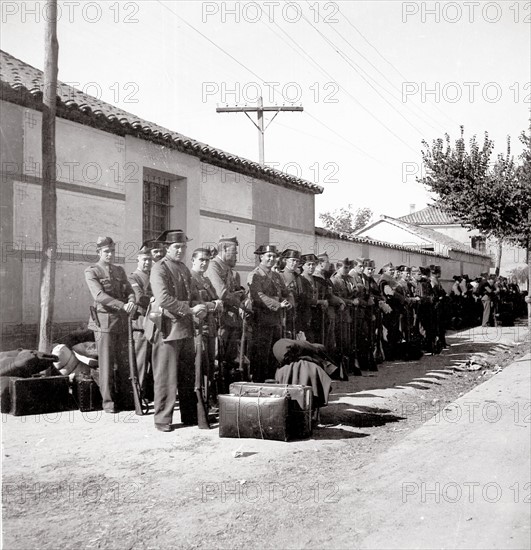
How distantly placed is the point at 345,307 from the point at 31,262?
4.68 metres

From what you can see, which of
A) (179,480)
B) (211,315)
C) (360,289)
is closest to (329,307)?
(360,289)

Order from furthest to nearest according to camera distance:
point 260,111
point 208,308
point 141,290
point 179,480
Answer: point 260,111 < point 141,290 < point 208,308 < point 179,480

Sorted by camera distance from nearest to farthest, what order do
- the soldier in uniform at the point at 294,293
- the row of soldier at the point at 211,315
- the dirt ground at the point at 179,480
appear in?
the dirt ground at the point at 179,480, the row of soldier at the point at 211,315, the soldier in uniform at the point at 294,293

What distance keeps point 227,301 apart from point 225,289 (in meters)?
0.14

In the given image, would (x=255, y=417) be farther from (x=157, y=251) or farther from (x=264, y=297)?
(x=157, y=251)

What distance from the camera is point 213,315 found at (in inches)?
263

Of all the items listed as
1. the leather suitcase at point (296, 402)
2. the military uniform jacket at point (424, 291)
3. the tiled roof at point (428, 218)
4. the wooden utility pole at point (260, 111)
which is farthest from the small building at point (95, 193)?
the tiled roof at point (428, 218)

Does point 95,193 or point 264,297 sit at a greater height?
point 95,193

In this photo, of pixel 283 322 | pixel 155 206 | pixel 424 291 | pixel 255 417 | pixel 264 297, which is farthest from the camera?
pixel 424 291

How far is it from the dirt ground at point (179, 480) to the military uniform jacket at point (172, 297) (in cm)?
94

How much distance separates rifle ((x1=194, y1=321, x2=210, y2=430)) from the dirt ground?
106mm

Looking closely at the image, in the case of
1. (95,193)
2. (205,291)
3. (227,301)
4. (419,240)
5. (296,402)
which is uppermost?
(419,240)

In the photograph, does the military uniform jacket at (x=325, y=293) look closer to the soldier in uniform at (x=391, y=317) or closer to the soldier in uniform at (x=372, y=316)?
the soldier in uniform at (x=372, y=316)

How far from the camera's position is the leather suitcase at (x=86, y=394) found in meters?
6.76
